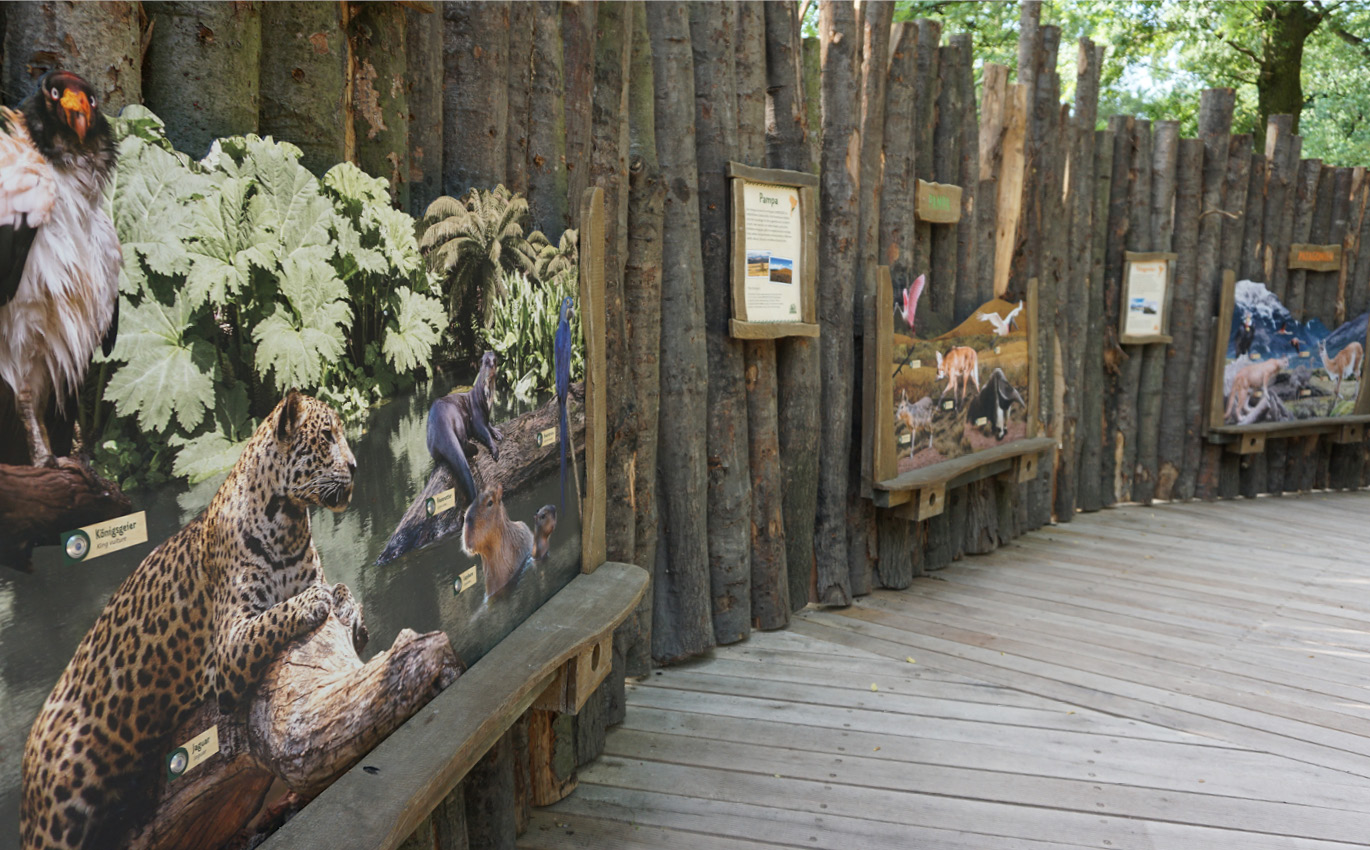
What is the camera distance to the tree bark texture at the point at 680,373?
3793 mm

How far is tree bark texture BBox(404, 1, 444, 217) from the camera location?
6.95 ft

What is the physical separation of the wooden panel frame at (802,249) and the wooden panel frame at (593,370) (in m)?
1.21

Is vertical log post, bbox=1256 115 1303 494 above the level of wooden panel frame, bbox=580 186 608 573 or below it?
above

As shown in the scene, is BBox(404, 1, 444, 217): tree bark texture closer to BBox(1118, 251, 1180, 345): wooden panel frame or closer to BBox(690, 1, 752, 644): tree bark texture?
BBox(690, 1, 752, 644): tree bark texture

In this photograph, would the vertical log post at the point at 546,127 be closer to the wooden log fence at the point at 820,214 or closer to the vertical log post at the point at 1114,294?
the wooden log fence at the point at 820,214

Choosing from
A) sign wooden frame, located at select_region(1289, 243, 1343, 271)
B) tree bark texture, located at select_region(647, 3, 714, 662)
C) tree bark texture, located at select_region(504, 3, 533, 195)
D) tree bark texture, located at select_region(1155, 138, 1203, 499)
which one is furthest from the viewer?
→ sign wooden frame, located at select_region(1289, 243, 1343, 271)

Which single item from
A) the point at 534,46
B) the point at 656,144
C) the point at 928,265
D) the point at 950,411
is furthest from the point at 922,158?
the point at 534,46

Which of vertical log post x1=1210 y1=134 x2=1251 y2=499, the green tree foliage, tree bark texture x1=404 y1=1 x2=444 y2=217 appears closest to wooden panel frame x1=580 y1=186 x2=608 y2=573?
tree bark texture x1=404 y1=1 x2=444 y2=217

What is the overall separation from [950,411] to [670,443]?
2.01 meters

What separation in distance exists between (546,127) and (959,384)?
3340 millimetres

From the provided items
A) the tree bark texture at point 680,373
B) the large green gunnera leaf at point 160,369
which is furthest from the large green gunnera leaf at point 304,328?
the tree bark texture at point 680,373

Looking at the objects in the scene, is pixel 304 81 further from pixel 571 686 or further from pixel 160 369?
pixel 571 686

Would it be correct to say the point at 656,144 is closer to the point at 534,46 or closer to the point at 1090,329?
the point at 534,46

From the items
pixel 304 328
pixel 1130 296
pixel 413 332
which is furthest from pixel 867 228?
pixel 304 328
